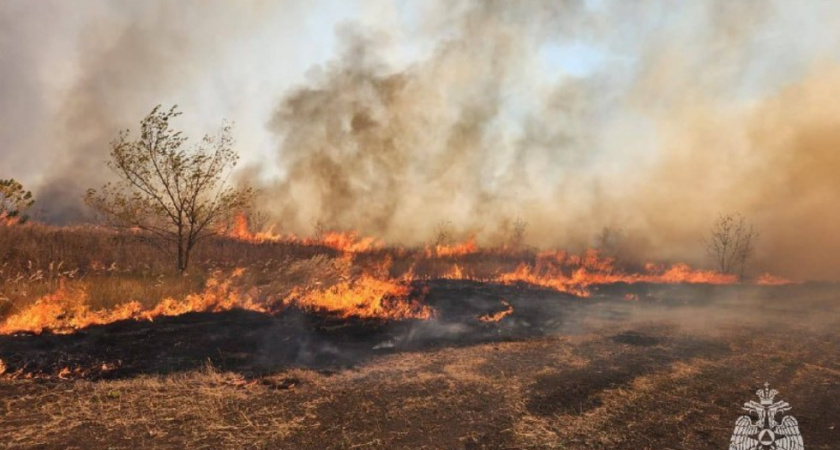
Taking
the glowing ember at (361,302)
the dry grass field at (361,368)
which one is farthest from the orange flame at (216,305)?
the dry grass field at (361,368)

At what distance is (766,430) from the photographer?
877 centimetres

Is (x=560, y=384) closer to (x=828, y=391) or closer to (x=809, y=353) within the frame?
(x=828, y=391)

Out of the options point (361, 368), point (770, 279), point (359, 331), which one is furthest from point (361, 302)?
point (770, 279)

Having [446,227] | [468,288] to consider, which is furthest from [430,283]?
[446,227]

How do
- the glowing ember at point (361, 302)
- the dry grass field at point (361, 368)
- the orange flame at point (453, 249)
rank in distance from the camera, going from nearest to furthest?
the dry grass field at point (361, 368), the glowing ember at point (361, 302), the orange flame at point (453, 249)

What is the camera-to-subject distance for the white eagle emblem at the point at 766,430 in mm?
8000

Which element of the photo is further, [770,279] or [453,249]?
[770,279]

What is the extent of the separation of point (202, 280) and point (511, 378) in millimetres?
15532

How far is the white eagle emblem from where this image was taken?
8000mm

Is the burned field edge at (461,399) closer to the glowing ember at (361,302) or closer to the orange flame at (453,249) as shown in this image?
the glowing ember at (361,302)

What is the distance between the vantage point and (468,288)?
25.0 metres

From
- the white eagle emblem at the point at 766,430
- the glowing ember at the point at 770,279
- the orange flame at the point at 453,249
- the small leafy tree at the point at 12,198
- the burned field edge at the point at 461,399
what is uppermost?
the small leafy tree at the point at 12,198

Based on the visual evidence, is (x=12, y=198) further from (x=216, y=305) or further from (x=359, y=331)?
(x=359, y=331)

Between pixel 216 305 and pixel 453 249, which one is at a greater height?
pixel 453 249
